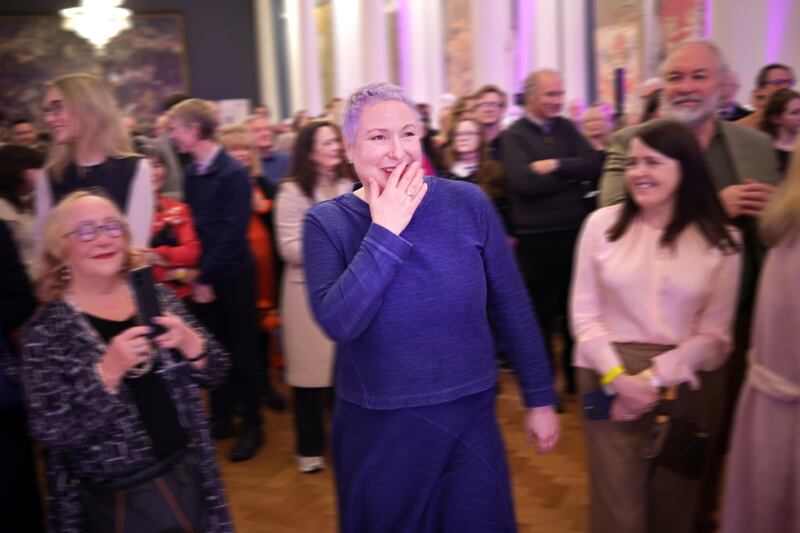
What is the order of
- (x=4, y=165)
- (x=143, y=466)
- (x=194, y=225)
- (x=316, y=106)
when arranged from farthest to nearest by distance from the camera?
(x=316, y=106), (x=194, y=225), (x=4, y=165), (x=143, y=466)

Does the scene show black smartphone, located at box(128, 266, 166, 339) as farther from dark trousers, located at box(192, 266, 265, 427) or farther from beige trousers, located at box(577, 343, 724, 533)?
dark trousers, located at box(192, 266, 265, 427)

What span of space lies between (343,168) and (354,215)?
1928mm

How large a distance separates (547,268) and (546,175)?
56 centimetres

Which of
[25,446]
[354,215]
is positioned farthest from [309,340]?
[354,215]

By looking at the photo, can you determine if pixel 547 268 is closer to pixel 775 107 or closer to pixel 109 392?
pixel 775 107

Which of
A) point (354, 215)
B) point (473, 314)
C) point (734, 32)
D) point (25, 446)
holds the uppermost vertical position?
point (734, 32)

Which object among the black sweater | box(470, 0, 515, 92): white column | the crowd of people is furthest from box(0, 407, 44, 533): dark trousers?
box(470, 0, 515, 92): white column

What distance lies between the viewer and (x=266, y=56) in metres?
15.2

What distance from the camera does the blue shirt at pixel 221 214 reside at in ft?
12.7

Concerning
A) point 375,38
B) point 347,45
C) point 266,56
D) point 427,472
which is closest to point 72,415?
point 427,472

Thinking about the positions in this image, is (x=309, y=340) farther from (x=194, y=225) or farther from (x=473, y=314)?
(x=473, y=314)

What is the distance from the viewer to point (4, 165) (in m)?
3.47

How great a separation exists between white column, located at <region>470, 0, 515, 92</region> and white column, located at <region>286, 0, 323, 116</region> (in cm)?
545

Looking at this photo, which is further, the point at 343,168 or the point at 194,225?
the point at 194,225
